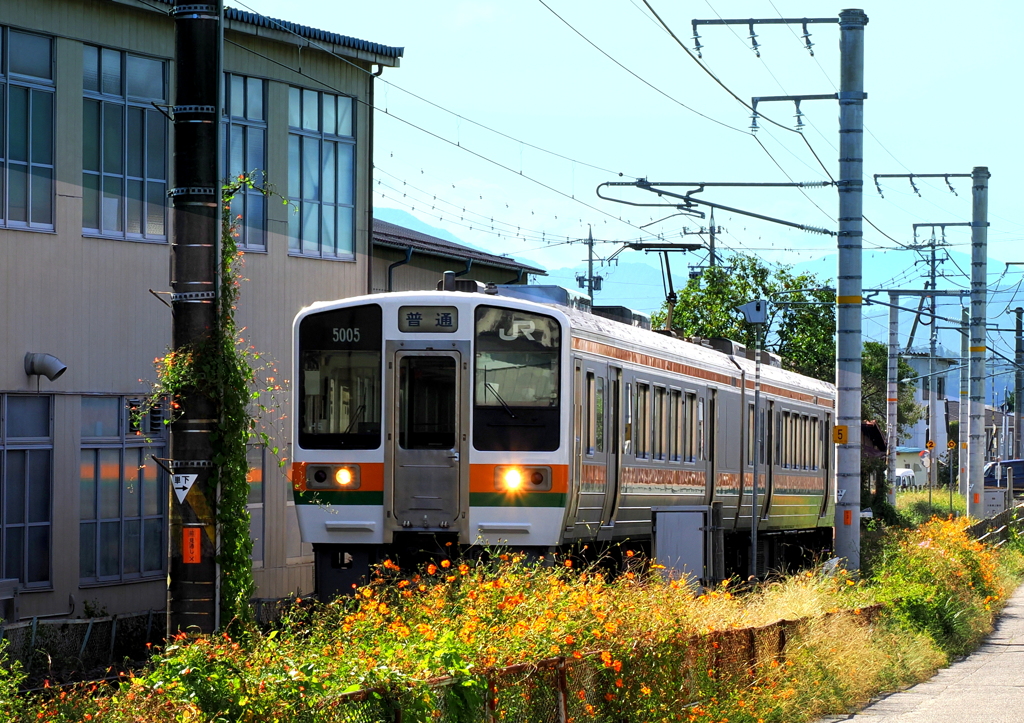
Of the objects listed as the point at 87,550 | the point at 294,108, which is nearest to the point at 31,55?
the point at 294,108

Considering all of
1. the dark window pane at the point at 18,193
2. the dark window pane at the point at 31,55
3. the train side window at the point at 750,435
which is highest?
the dark window pane at the point at 31,55

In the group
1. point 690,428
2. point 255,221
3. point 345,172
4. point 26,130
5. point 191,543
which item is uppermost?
point 345,172

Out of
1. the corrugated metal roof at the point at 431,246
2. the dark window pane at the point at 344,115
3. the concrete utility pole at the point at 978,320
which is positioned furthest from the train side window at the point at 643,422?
the concrete utility pole at the point at 978,320

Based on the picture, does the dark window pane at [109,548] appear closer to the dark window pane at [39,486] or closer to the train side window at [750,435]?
the dark window pane at [39,486]

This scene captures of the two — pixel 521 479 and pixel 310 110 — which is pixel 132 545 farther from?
pixel 521 479

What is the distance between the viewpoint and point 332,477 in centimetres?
1370

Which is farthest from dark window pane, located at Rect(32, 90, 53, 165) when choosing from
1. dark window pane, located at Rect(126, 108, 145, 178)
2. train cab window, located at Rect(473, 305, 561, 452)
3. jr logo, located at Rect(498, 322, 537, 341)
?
jr logo, located at Rect(498, 322, 537, 341)

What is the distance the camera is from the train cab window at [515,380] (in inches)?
527

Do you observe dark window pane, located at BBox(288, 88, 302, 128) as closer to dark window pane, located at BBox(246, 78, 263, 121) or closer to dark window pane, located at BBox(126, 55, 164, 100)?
dark window pane, located at BBox(246, 78, 263, 121)

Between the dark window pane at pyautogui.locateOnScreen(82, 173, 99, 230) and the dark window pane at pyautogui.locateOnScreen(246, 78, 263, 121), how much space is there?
8.49 feet

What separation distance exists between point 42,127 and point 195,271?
8.92 metres

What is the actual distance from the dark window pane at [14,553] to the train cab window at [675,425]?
23.0 feet

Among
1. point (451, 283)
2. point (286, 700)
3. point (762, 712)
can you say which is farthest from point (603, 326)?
point (286, 700)

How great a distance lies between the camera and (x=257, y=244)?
64.3ft
